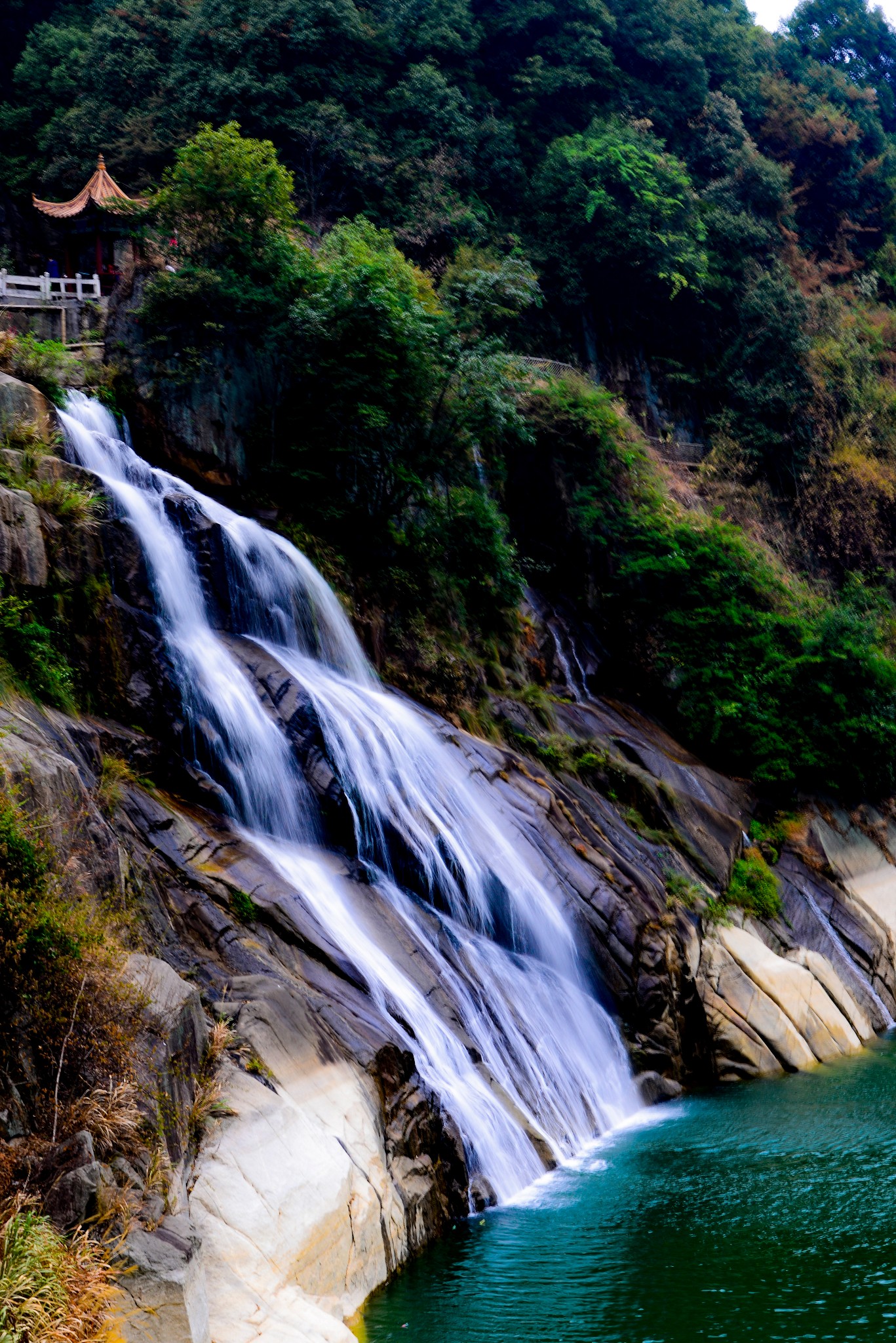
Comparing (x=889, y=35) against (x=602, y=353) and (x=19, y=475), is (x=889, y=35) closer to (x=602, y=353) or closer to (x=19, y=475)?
(x=602, y=353)

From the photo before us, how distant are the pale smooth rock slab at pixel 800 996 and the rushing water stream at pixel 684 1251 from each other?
3907mm

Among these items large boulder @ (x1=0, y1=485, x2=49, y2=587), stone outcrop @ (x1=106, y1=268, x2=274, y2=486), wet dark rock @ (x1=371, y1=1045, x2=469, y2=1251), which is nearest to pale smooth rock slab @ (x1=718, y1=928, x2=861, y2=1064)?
wet dark rock @ (x1=371, y1=1045, x2=469, y2=1251)

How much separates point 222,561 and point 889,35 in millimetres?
49758

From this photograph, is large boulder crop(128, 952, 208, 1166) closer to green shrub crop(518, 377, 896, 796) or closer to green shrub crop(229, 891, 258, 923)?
green shrub crop(229, 891, 258, 923)

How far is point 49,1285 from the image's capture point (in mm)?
6270

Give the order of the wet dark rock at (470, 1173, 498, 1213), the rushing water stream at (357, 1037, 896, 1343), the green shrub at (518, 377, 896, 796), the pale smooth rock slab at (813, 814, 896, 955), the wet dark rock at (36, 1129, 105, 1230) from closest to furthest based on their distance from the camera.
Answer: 1. the wet dark rock at (36, 1129, 105, 1230)
2. the rushing water stream at (357, 1037, 896, 1343)
3. the wet dark rock at (470, 1173, 498, 1213)
4. the pale smooth rock slab at (813, 814, 896, 955)
5. the green shrub at (518, 377, 896, 796)

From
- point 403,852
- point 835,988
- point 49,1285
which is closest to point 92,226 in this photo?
point 403,852

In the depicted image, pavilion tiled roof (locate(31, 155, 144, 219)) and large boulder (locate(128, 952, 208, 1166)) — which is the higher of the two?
pavilion tiled roof (locate(31, 155, 144, 219))

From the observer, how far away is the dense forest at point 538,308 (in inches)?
835

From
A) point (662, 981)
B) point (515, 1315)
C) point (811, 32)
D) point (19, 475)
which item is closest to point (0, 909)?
point (515, 1315)

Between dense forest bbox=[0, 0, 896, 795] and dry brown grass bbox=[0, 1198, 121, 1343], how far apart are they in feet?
44.9

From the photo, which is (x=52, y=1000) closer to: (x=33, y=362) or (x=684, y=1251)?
(x=684, y=1251)

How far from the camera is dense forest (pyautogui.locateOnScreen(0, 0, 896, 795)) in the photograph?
21.2 m

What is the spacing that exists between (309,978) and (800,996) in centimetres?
980
